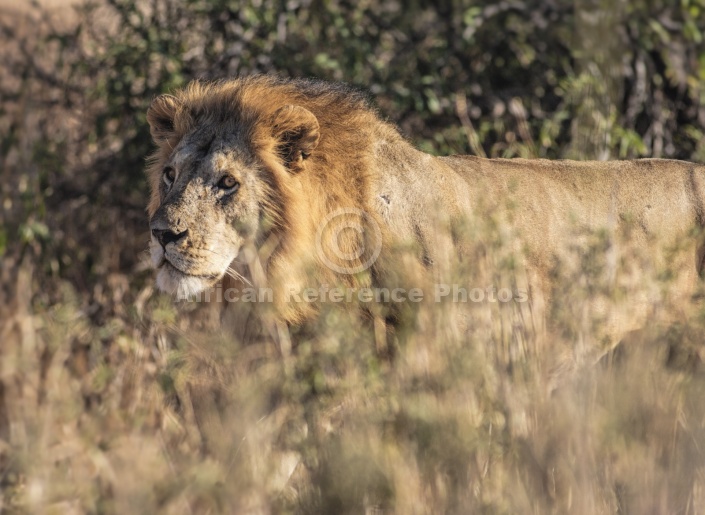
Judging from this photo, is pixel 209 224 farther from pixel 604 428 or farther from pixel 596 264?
pixel 604 428

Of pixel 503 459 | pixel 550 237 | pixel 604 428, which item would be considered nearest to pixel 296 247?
pixel 550 237

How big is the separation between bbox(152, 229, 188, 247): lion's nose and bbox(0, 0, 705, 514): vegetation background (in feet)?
1.46

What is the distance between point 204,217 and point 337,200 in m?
0.63

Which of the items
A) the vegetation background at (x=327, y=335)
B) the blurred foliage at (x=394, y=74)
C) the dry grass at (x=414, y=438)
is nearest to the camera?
the dry grass at (x=414, y=438)

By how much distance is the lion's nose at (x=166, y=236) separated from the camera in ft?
14.0

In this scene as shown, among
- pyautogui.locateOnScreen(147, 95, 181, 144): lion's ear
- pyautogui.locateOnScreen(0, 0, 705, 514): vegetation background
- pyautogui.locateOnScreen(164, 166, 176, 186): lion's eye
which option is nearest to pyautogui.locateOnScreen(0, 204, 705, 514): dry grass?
pyautogui.locateOnScreen(0, 0, 705, 514): vegetation background

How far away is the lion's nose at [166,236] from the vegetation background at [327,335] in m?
0.44

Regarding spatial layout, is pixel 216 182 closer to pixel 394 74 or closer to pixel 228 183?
pixel 228 183

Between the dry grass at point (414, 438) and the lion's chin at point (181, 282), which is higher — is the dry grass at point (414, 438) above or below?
below

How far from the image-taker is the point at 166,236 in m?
4.28

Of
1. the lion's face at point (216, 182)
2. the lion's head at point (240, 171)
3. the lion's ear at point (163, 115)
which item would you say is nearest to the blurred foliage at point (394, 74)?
the lion's ear at point (163, 115)

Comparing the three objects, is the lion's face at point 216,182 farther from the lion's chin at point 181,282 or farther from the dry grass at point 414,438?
the dry grass at point 414,438

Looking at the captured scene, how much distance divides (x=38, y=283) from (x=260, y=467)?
453 centimetres

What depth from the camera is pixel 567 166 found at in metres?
5.08
